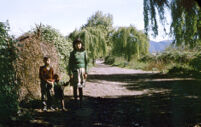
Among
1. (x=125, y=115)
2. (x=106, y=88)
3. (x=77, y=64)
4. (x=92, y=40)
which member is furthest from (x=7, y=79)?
(x=92, y=40)

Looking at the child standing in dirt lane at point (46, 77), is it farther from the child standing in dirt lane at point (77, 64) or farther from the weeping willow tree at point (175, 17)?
the weeping willow tree at point (175, 17)

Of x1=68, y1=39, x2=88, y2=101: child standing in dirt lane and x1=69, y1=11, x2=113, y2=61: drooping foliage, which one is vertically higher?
x1=69, y1=11, x2=113, y2=61: drooping foliage

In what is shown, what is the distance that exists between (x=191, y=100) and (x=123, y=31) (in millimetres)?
26626

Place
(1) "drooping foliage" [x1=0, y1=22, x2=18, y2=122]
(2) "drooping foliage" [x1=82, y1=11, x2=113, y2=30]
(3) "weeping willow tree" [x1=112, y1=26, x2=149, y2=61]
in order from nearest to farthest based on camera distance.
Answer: (1) "drooping foliage" [x1=0, y1=22, x2=18, y2=122]
(3) "weeping willow tree" [x1=112, y1=26, x2=149, y2=61]
(2) "drooping foliage" [x1=82, y1=11, x2=113, y2=30]

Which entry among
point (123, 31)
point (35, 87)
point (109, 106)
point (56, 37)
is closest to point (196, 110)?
point (109, 106)

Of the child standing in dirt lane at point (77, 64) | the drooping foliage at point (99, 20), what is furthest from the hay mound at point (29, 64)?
the drooping foliage at point (99, 20)

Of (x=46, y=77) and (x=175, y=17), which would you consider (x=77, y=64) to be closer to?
(x=46, y=77)

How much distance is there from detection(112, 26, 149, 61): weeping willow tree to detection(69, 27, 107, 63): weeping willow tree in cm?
943

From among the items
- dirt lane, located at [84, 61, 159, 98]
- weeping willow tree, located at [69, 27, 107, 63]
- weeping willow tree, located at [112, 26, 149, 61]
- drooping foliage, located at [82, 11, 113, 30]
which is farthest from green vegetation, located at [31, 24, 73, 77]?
drooping foliage, located at [82, 11, 113, 30]

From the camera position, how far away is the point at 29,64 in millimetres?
5691

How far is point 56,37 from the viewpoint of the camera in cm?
887

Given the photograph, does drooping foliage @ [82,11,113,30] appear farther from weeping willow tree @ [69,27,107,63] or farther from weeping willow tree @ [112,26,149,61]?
weeping willow tree @ [69,27,107,63]

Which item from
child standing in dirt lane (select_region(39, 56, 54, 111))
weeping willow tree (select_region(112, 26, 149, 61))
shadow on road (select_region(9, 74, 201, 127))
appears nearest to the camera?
shadow on road (select_region(9, 74, 201, 127))

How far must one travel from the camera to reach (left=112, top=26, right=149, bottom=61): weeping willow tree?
101 ft
